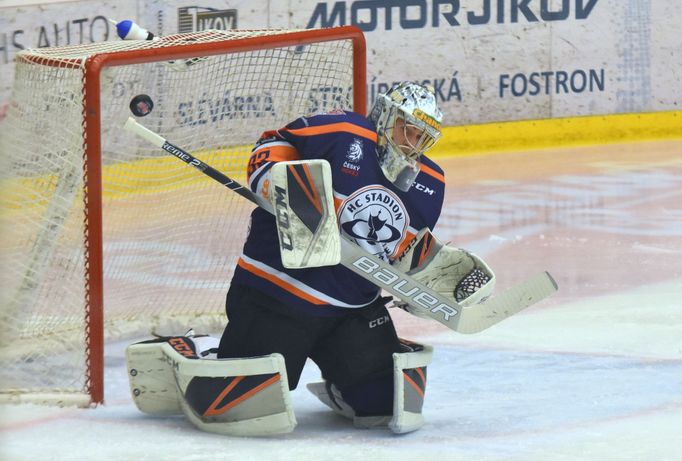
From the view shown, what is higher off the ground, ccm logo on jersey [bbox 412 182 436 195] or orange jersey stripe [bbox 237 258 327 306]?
ccm logo on jersey [bbox 412 182 436 195]

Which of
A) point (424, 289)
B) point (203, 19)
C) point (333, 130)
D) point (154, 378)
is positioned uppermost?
point (333, 130)

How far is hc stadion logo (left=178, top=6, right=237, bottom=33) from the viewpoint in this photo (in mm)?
6117

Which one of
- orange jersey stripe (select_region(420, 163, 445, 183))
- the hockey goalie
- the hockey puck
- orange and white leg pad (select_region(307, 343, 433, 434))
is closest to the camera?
the hockey goalie

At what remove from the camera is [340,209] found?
10.3 ft

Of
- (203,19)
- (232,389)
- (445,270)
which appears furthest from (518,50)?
(232,389)

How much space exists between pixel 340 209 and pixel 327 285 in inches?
6.6

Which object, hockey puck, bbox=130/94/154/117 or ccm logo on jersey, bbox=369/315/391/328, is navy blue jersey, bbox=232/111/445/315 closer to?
ccm logo on jersey, bbox=369/315/391/328

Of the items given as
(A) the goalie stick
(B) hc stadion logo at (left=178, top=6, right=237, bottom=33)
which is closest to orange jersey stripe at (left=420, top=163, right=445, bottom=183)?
(A) the goalie stick

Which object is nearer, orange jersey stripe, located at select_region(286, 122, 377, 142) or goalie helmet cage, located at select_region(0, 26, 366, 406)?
orange jersey stripe, located at select_region(286, 122, 377, 142)

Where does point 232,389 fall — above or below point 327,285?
below

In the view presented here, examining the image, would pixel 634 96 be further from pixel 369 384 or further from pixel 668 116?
pixel 369 384

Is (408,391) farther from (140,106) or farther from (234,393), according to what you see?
(140,106)

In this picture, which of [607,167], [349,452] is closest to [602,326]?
[349,452]

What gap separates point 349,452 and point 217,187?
1.49 meters
